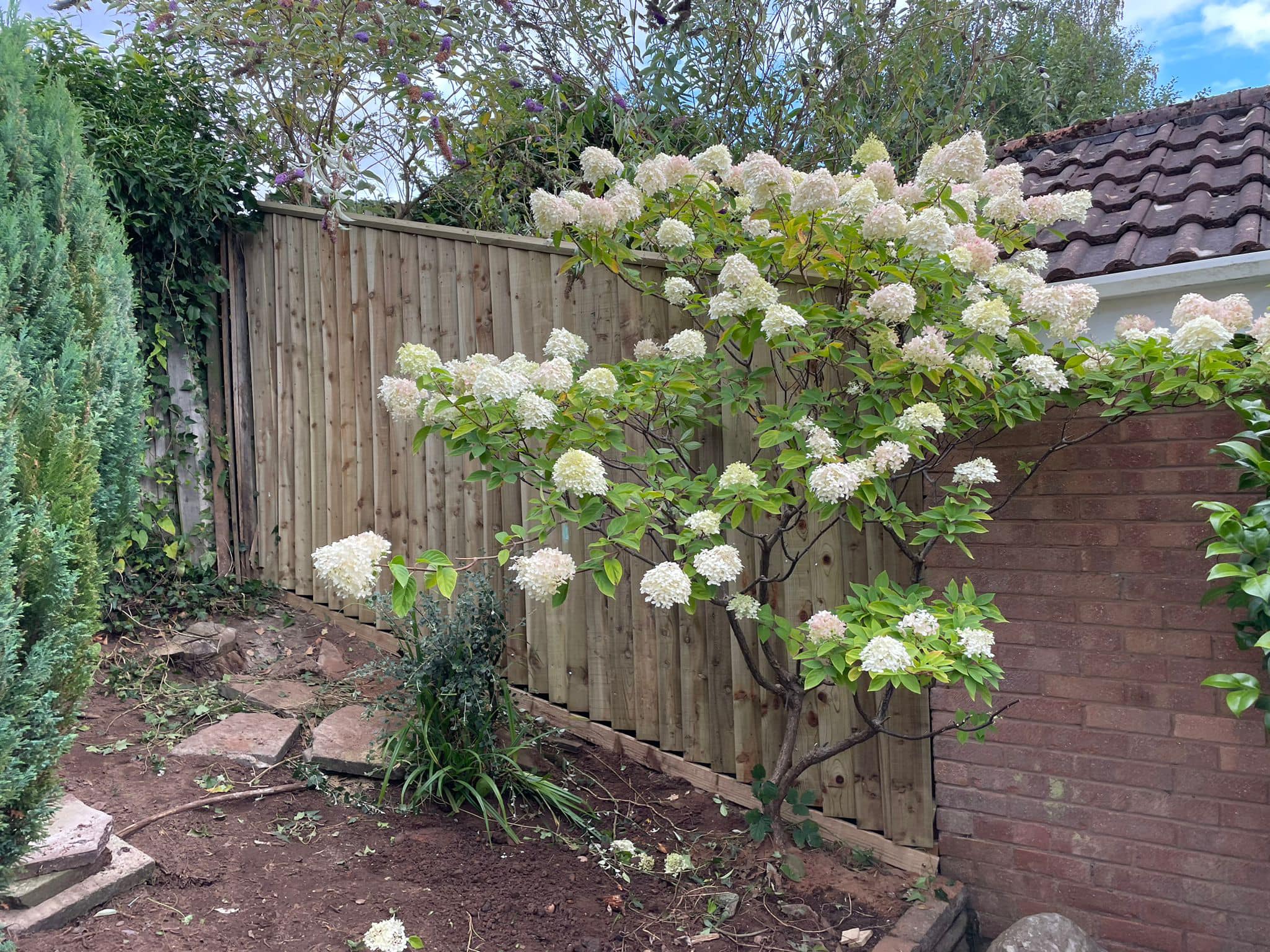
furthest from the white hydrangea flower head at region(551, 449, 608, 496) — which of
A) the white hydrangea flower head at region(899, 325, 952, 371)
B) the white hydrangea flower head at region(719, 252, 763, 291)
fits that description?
the white hydrangea flower head at region(899, 325, 952, 371)

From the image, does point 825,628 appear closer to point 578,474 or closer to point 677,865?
point 578,474

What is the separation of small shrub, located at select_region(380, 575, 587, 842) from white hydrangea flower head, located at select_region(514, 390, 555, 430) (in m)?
1.02

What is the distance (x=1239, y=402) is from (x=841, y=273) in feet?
3.76

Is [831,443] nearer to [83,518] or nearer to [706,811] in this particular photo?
[706,811]

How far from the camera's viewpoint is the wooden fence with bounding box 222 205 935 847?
115 inches

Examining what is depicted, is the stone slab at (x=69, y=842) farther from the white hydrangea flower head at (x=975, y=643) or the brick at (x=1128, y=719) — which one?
the brick at (x=1128, y=719)

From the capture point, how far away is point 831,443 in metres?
2.37

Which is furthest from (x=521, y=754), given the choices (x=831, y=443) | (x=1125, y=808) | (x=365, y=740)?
(x=1125, y=808)

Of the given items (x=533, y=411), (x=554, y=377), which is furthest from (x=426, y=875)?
(x=554, y=377)

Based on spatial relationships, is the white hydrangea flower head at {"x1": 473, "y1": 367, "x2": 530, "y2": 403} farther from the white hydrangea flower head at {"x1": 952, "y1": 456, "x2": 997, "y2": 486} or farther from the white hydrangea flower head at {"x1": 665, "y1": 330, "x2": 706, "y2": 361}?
the white hydrangea flower head at {"x1": 952, "y1": 456, "x2": 997, "y2": 486}

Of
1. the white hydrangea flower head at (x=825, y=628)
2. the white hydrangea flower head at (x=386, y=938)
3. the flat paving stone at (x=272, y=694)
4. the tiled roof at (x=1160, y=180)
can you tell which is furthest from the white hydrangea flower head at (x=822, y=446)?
the flat paving stone at (x=272, y=694)

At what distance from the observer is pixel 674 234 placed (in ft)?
8.92

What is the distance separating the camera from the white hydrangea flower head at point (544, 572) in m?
2.11

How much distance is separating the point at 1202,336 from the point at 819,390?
1.03 metres
